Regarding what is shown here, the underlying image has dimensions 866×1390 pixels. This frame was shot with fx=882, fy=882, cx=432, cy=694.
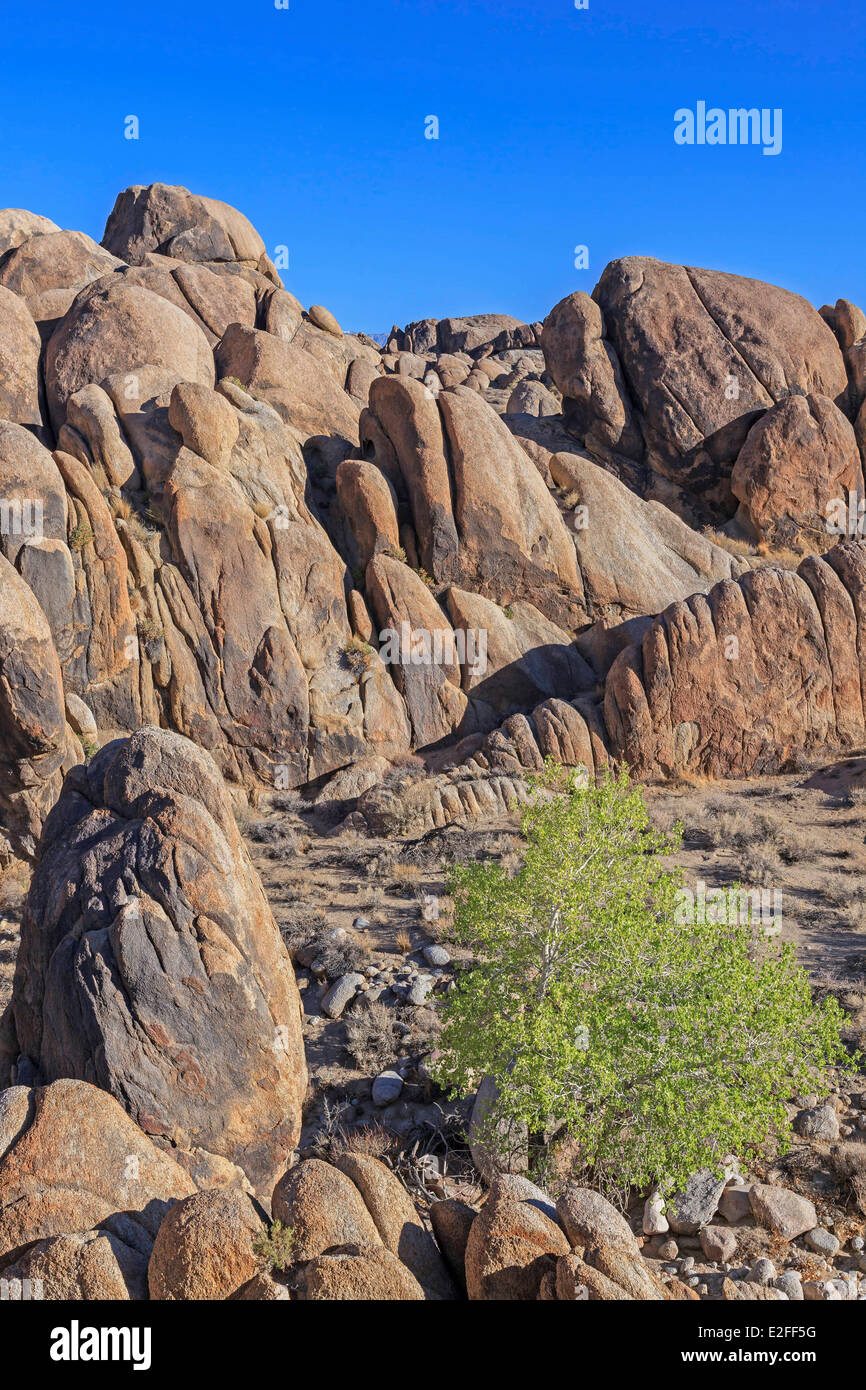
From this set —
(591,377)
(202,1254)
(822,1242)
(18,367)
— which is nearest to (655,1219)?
(822,1242)

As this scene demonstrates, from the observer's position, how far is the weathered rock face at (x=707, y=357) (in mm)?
38188

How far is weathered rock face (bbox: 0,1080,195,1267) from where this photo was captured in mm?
6992

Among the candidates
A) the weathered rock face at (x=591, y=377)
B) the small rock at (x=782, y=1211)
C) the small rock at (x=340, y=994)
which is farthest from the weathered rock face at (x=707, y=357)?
the small rock at (x=782, y=1211)

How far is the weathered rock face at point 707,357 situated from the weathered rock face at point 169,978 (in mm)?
32741

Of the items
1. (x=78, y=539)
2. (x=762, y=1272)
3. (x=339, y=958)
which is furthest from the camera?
(x=78, y=539)

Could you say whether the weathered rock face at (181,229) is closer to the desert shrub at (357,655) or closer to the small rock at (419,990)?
the desert shrub at (357,655)

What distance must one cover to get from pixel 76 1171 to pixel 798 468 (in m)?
35.7

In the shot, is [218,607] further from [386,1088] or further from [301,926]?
[386,1088]

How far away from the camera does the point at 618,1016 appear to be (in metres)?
9.75

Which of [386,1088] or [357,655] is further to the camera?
[357,655]

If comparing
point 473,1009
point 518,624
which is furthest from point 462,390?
point 473,1009

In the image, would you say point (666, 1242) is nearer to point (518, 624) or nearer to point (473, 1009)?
point (473, 1009)

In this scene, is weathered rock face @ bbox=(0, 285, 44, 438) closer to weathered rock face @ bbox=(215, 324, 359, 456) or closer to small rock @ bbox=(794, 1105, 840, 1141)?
weathered rock face @ bbox=(215, 324, 359, 456)
